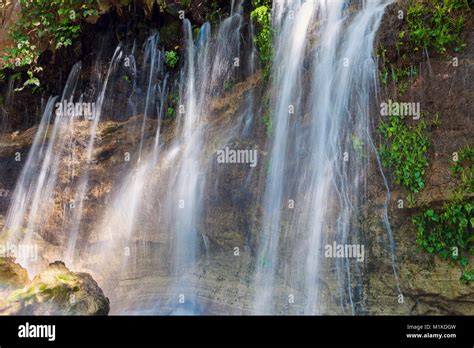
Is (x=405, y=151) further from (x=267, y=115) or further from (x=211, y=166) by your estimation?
(x=211, y=166)

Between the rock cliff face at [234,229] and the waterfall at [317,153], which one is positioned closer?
the rock cliff face at [234,229]

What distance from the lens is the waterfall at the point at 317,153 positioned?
6508mm

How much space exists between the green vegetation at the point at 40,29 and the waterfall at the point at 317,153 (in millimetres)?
5426

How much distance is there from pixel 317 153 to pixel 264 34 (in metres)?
2.63

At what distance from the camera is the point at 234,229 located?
25.2ft

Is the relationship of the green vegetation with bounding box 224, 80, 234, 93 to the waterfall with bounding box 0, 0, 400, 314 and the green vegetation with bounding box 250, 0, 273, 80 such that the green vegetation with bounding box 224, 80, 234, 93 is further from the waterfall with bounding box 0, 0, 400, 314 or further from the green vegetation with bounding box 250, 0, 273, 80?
the green vegetation with bounding box 250, 0, 273, 80

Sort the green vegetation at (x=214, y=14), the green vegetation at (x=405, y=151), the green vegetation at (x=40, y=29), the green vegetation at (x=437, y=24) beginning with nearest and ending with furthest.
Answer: the green vegetation at (x=405, y=151) → the green vegetation at (x=437, y=24) → the green vegetation at (x=214, y=14) → the green vegetation at (x=40, y=29)

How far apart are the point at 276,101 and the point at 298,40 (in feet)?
3.57

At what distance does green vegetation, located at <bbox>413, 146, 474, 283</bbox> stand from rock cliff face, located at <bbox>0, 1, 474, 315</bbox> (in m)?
0.11

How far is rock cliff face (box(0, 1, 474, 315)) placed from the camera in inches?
231

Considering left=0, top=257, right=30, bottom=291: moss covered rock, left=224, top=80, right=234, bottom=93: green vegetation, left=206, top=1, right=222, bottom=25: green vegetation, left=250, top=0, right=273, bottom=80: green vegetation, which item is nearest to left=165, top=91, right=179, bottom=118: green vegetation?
left=224, top=80, right=234, bottom=93: green vegetation

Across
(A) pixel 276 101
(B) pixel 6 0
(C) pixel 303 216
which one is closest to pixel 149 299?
(C) pixel 303 216

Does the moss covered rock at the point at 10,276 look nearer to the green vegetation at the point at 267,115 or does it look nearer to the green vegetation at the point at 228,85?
the green vegetation at the point at 267,115

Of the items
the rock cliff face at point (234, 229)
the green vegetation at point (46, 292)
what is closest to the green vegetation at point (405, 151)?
the rock cliff face at point (234, 229)
